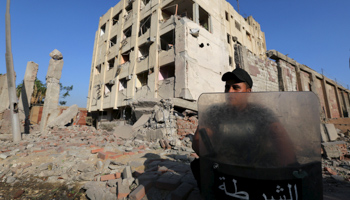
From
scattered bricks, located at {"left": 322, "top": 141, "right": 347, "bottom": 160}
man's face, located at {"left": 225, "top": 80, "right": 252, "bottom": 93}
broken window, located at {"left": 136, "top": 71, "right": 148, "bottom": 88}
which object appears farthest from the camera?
broken window, located at {"left": 136, "top": 71, "right": 148, "bottom": 88}

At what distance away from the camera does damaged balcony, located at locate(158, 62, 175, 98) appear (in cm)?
1044

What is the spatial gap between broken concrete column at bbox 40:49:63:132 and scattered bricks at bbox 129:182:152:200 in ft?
34.0

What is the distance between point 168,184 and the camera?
2178 mm

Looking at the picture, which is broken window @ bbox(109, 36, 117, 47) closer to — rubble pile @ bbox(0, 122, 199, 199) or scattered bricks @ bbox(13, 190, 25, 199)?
rubble pile @ bbox(0, 122, 199, 199)

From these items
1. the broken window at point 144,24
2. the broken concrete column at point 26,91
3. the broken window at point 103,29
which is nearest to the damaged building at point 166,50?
the broken window at point 144,24

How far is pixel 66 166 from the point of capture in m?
3.54

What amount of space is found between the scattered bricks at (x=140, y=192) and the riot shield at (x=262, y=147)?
125cm

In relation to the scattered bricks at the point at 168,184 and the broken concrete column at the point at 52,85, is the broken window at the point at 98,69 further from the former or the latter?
the scattered bricks at the point at 168,184

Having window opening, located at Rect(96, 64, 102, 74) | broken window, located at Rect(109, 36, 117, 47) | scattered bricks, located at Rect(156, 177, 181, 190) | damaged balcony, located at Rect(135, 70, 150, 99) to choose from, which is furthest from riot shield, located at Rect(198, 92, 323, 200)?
window opening, located at Rect(96, 64, 102, 74)

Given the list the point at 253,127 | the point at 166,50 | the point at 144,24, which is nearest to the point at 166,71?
the point at 166,50

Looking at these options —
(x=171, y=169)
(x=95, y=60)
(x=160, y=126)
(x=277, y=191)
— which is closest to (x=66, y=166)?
(x=171, y=169)

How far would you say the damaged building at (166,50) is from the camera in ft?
33.9

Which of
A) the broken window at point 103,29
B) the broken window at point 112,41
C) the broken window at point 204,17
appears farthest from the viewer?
the broken window at point 103,29

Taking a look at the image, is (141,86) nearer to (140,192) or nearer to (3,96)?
(3,96)
